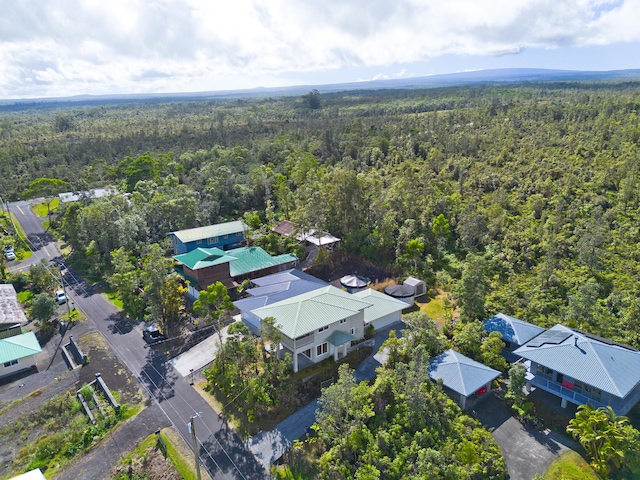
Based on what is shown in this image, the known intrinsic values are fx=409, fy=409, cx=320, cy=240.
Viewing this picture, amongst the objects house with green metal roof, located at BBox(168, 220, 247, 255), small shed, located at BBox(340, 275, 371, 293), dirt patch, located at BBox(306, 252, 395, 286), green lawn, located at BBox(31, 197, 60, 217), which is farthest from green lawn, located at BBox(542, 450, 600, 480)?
green lawn, located at BBox(31, 197, 60, 217)

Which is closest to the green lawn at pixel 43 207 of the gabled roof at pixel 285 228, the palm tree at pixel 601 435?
the gabled roof at pixel 285 228

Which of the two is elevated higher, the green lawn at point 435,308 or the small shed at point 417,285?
the small shed at point 417,285

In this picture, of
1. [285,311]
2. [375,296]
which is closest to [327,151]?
[375,296]

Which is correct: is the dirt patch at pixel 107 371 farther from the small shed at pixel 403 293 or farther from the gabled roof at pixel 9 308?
the small shed at pixel 403 293

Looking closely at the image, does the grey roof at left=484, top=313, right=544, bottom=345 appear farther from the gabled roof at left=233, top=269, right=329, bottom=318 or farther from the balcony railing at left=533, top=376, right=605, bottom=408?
the gabled roof at left=233, top=269, right=329, bottom=318

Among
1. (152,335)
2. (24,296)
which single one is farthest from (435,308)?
(24,296)

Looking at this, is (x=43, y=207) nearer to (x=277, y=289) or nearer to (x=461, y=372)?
(x=277, y=289)
